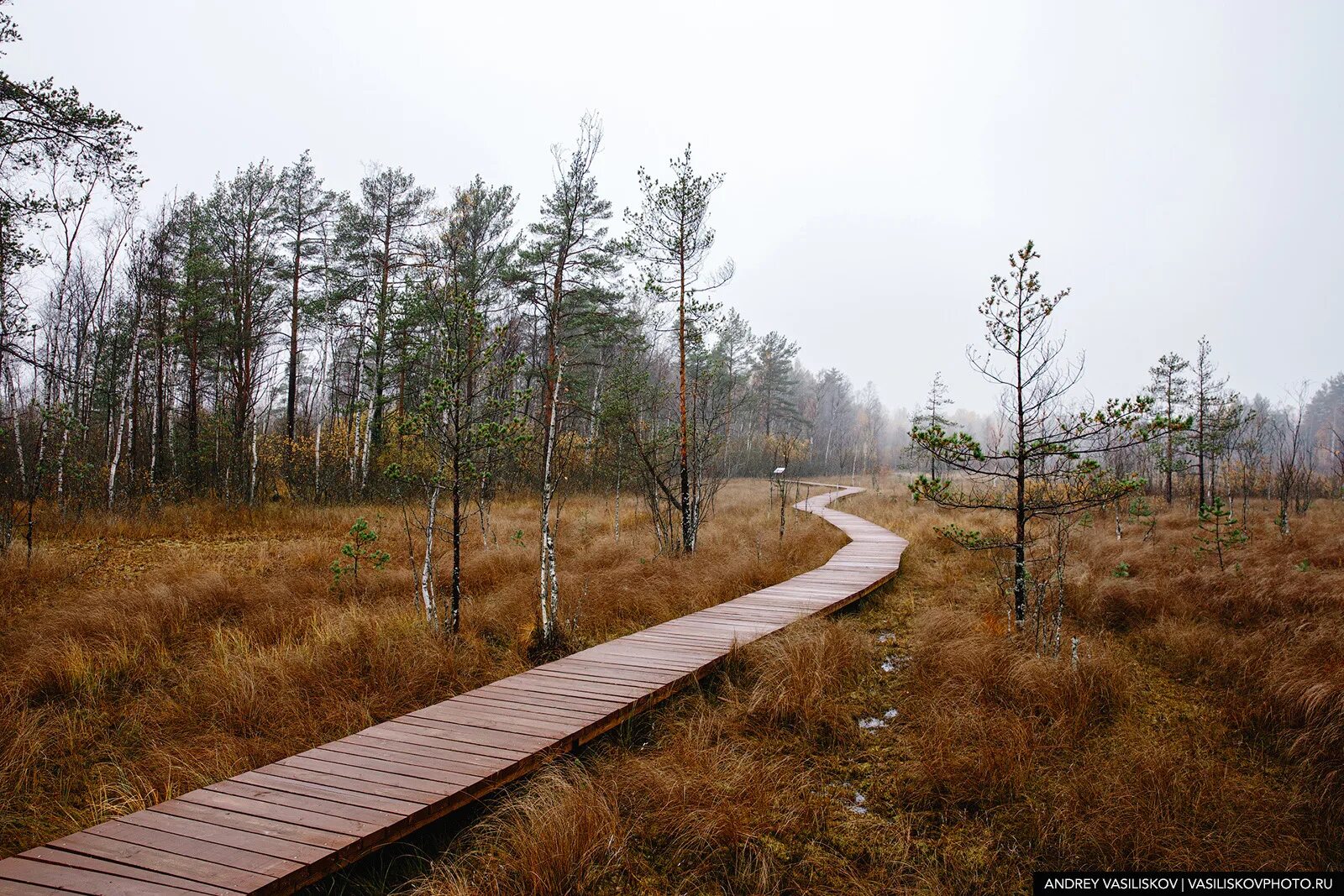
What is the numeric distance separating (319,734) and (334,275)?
1842 cm

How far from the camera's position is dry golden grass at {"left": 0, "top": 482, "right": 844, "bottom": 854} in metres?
3.91

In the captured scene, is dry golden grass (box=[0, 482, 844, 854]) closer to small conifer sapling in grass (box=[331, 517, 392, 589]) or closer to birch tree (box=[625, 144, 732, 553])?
small conifer sapling in grass (box=[331, 517, 392, 589])

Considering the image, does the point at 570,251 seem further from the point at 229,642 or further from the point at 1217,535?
the point at 1217,535

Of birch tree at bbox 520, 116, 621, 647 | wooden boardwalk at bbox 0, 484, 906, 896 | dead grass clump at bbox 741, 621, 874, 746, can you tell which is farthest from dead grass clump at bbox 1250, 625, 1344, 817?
birch tree at bbox 520, 116, 621, 647

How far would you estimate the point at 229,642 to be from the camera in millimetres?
5980

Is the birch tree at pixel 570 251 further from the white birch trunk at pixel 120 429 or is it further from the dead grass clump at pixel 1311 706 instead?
the white birch trunk at pixel 120 429

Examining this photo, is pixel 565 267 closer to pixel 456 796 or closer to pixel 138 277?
pixel 138 277

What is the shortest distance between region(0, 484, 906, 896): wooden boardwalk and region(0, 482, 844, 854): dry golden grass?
2.20 ft

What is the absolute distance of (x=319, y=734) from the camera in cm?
420

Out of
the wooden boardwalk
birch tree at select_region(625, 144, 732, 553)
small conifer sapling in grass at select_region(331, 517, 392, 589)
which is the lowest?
the wooden boardwalk

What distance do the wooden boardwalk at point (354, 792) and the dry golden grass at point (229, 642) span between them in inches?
26.4

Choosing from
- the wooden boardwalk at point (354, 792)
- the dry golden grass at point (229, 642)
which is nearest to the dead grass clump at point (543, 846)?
the wooden boardwalk at point (354, 792)

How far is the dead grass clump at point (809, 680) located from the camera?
14.4 feet

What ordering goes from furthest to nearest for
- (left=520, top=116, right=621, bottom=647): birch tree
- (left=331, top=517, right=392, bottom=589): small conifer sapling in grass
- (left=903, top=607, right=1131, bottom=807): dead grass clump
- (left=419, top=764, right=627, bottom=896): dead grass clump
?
(left=520, top=116, right=621, bottom=647): birch tree
(left=331, top=517, right=392, bottom=589): small conifer sapling in grass
(left=903, top=607, right=1131, bottom=807): dead grass clump
(left=419, top=764, right=627, bottom=896): dead grass clump
